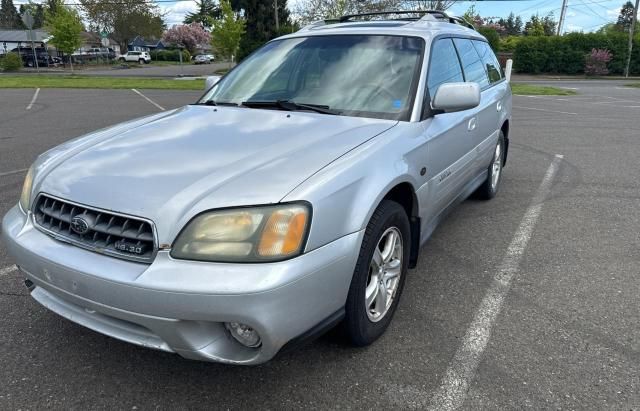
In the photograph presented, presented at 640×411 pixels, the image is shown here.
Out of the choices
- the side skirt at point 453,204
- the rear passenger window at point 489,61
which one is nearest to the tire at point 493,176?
the side skirt at point 453,204

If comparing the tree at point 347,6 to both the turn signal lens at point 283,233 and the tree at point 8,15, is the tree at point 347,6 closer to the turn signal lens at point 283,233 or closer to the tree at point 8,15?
the turn signal lens at point 283,233

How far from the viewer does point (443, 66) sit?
358 centimetres

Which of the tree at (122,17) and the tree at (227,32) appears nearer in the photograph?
the tree at (227,32)

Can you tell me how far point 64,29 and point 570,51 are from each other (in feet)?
111

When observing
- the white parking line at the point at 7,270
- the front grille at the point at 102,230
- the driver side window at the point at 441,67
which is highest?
the driver side window at the point at 441,67

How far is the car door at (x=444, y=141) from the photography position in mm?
3109

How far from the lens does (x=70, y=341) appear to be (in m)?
2.68

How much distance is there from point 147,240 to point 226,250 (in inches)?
12.9

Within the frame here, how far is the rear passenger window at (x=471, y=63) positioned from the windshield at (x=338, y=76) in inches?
34.9

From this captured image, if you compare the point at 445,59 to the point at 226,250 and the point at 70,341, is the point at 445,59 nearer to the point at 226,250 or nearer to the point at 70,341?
the point at 226,250

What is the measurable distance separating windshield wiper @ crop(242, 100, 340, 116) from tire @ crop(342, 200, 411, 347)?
780mm

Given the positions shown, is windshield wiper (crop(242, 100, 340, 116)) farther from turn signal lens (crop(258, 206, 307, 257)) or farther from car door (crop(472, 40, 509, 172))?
car door (crop(472, 40, 509, 172))

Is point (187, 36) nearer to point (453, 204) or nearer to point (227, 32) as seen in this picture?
point (227, 32)

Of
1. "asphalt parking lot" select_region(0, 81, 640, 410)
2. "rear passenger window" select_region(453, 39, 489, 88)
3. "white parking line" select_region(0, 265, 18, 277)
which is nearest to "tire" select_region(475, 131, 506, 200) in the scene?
Result: "asphalt parking lot" select_region(0, 81, 640, 410)
